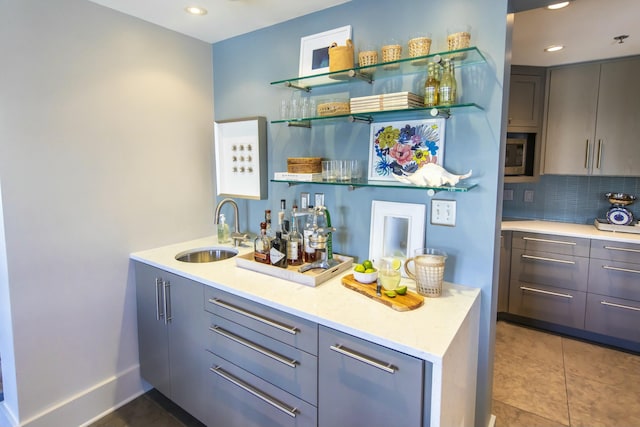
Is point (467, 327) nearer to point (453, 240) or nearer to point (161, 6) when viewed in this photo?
point (453, 240)

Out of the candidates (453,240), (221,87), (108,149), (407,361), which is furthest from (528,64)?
(108,149)

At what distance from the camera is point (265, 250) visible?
193cm

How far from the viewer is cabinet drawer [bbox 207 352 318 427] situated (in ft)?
4.80

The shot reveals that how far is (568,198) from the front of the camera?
3.26 meters

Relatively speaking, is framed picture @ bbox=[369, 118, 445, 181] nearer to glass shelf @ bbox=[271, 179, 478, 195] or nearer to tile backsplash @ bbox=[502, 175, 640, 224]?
glass shelf @ bbox=[271, 179, 478, 195]

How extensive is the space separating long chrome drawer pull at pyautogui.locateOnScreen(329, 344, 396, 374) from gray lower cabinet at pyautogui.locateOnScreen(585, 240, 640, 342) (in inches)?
96.8

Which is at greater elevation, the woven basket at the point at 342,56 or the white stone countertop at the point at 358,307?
the woven basket at the point at 342,56

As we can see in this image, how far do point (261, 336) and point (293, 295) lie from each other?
0.24 meters

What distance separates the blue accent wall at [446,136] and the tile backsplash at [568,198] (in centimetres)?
217

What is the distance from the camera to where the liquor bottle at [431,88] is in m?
1.56

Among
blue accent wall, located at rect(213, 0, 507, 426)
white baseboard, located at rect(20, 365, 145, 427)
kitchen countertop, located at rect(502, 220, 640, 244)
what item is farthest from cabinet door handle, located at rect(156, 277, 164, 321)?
kitchen countertop, located at rect(502, 220, 640, 244)

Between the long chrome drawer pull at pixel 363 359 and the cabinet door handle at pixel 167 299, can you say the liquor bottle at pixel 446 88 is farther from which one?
the cabinet door handle at pixel 167 299

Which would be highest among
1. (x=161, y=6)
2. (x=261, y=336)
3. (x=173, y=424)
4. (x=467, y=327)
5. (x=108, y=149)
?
(x=161, y=6)

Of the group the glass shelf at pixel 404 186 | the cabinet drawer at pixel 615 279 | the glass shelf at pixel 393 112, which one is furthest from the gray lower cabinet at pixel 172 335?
the cabinet drawer at pixel 615 279
